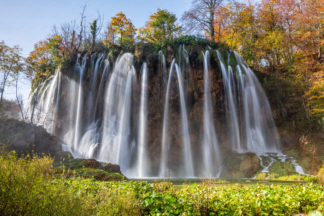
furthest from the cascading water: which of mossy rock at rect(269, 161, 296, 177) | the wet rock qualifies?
the wet rock

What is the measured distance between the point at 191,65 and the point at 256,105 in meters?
7.51

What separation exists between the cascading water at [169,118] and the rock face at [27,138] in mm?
4457

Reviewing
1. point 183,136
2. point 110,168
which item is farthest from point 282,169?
point 110,168

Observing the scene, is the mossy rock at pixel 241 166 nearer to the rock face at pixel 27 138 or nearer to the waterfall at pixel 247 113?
the waterfall at pixel 247 113

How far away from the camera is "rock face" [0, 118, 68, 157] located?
12453 mm

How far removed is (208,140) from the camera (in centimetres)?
1859

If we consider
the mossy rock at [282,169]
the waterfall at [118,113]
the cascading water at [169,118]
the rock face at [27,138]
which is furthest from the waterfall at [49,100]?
the mossy rock at [282,169]

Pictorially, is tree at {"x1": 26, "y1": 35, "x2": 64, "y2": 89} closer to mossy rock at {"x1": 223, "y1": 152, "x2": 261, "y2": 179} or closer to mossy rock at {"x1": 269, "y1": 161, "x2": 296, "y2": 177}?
mossy rock at {"x1": 223, "y1": 152, "x2": 261, "y2": 179}

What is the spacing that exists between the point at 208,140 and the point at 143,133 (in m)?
5.95

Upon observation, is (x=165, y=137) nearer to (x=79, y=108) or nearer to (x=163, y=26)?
(x=79, y=108)

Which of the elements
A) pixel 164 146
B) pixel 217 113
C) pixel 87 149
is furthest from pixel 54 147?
pixel 217 113

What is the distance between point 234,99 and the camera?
1948 cm

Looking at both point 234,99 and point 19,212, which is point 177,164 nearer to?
point 234,99

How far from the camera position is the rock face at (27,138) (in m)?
12.5
